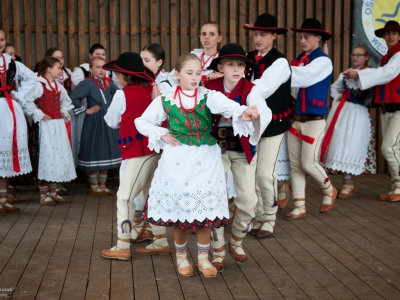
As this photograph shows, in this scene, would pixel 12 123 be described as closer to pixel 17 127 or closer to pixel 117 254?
pixel 17 127

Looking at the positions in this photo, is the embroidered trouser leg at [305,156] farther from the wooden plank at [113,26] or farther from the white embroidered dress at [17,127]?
the wooden plank at [113,26]

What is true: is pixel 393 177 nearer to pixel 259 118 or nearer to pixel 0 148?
pixel 259 118

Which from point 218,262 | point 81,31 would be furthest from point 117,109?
point 81,31

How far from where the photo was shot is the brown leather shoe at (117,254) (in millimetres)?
4164

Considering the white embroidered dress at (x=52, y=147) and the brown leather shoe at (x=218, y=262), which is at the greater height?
the white embroidered dress at (x=52, y=147)

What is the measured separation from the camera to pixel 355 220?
214 inches

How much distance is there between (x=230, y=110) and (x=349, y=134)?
3061 millimetres

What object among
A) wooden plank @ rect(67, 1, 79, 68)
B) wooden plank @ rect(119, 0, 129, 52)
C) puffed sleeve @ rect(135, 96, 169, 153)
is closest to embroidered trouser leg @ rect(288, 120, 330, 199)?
puffed sleeve @ rect(135, 96, 169, 153)

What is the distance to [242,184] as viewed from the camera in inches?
158

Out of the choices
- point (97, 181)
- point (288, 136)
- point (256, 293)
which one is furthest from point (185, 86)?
point (97, 181)

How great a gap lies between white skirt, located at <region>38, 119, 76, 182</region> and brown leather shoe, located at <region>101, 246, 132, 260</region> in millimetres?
2206

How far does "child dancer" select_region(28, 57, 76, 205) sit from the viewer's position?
6.22 meters

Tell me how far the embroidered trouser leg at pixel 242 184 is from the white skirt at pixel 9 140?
2648 mm

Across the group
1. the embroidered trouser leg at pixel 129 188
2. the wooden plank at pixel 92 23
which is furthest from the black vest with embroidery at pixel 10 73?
the embroidered trouser leg at pixel 129 188
